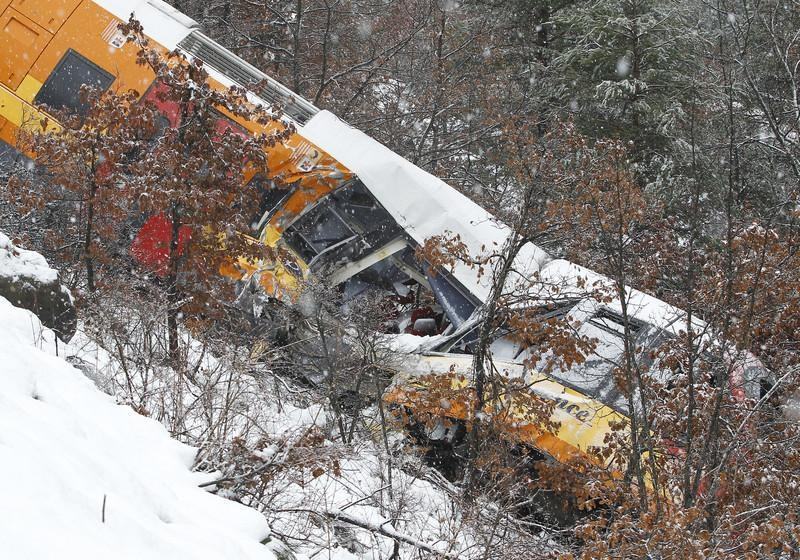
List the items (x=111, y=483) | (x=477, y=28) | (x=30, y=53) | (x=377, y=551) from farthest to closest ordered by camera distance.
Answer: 1. (x=477, y=28)
2. (x=30, y=53)
3. (x=377, y=551)
4. (x=111, y=483)

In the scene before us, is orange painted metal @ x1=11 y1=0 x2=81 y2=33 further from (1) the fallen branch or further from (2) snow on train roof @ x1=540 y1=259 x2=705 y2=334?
(1) the fallen branch

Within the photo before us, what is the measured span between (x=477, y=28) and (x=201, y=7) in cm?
629

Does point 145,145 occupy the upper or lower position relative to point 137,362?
upper

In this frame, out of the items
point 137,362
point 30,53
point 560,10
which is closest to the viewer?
point 137,362

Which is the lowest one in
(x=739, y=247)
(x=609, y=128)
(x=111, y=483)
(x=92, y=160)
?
(x=111, y=483)

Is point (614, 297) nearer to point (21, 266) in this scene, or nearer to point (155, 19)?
point (21, 266)

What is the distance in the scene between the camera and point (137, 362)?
20.0 feet

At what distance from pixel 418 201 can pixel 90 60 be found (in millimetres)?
4423

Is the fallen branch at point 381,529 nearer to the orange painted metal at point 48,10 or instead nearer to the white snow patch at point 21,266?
the white snow patch at point 21,266

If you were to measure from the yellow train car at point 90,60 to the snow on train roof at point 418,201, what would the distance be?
0.38m

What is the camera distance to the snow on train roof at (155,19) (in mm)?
10180

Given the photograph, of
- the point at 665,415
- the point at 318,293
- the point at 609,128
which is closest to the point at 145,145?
the point at 318,293

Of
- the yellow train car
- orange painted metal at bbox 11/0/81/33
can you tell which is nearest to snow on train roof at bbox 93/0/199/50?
the yellow train car

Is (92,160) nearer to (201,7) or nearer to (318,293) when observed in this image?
(318,293)
